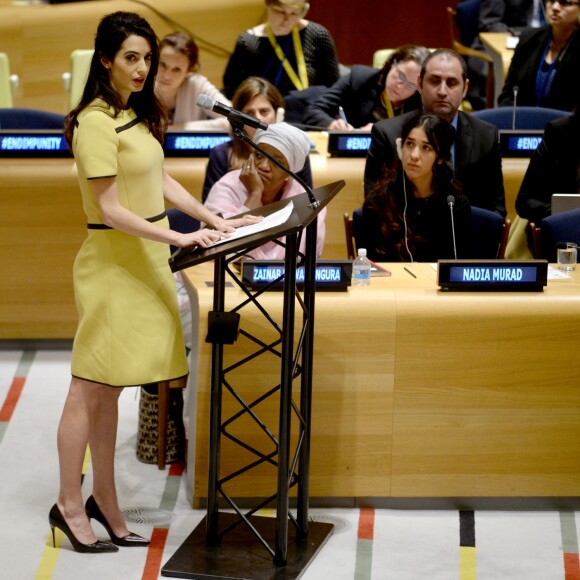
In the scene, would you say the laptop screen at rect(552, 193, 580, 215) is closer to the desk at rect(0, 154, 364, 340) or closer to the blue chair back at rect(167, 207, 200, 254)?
the desk at rect(0, 154, 364, 340)

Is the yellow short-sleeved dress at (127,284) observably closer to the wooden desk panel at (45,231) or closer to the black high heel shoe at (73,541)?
the black high heel shoe at (73,541)

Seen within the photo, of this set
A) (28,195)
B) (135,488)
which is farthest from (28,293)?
(135,488)

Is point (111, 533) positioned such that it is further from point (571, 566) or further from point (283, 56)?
point (283, 56)

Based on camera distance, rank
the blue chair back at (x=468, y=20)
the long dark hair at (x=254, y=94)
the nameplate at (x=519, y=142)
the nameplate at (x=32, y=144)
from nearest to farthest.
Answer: the long dark hair at (x=254, y=94) < the nameplate at (x=32, y=144) < the nameplate at (x=519, y=142) < the blue chair back at (x=468, y=20)

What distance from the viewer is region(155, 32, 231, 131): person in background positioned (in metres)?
5.97

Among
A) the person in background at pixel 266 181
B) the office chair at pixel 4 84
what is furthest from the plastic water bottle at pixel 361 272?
the office chair at pixel 4 84

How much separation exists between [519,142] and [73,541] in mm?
2987

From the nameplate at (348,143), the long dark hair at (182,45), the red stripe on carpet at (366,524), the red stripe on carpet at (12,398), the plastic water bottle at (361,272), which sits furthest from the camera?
the long dark hair at (182,45)

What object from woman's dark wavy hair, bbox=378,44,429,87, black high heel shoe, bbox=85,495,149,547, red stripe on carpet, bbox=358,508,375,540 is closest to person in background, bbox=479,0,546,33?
woman's dark wavy hair, bbox=378,44,429,87

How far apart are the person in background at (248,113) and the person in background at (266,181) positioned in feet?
1.22

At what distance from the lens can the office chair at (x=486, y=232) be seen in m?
4.66

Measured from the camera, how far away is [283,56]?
6762mm

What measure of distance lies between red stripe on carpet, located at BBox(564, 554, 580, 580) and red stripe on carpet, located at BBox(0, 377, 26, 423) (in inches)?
83.9

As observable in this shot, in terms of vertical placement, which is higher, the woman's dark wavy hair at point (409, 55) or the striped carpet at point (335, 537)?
the woman's dark wavy hair at point (409, 55)
